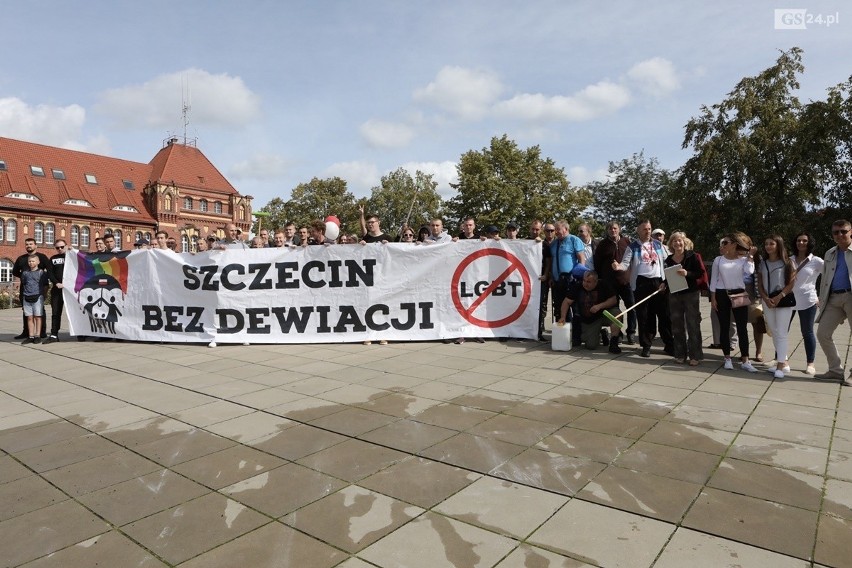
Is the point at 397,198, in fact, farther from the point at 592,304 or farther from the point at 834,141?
the point at 592,304

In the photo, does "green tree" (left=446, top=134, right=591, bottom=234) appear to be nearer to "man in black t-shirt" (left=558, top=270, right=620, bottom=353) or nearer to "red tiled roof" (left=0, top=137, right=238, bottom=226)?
"man in black t-shirt" (left=558, top=270, right=620, bottom=353)

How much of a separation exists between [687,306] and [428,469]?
4.95 meters

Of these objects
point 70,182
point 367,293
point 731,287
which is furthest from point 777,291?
point 70,182

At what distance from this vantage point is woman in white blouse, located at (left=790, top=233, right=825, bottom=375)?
21.0ft

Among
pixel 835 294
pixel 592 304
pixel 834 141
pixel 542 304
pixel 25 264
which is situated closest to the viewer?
pixel 835 294

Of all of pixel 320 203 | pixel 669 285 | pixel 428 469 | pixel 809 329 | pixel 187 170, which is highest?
pixel 187 170

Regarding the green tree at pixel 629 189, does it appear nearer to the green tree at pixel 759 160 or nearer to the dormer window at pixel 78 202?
the green tree at pixel 759 160

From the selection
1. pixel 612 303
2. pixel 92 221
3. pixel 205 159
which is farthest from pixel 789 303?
pixel 205 159

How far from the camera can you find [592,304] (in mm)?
8164

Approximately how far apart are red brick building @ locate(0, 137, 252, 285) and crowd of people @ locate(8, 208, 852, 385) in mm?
45209

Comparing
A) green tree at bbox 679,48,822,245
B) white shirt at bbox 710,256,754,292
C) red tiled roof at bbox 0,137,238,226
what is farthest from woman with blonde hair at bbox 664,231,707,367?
red tiled roof at bbox 0,137,238,226

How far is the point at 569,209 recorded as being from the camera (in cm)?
4272

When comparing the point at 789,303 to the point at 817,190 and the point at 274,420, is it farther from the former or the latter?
the point at 817,190

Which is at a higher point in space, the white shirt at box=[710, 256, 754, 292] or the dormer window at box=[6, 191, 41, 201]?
the dormer window at box=[6, 191, 41, 201]
